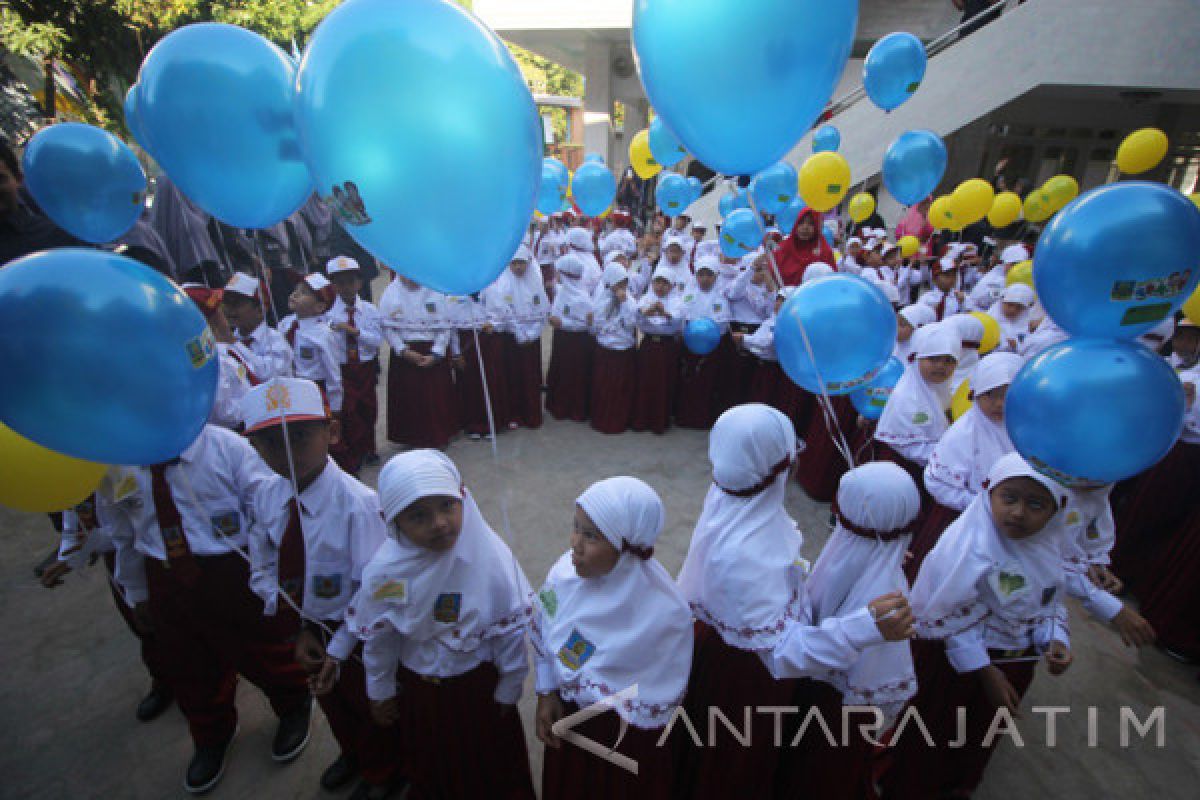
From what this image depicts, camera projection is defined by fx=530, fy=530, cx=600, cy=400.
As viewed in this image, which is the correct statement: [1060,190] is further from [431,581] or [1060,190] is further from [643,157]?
[431,581]

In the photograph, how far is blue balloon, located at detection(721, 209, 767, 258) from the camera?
5.48 meters

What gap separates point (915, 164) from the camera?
16.6 ft

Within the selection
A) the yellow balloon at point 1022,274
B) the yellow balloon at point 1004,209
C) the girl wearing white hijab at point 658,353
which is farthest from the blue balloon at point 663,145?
the yellow balloon at point 1004,209

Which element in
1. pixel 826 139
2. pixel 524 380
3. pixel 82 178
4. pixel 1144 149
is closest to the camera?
pixel 82 178

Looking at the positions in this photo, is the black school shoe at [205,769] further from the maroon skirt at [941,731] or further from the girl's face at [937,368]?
the girl's face at [937,368]

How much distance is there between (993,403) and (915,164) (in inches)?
138

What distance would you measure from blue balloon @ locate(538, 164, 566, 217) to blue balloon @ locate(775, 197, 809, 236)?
3018 mm

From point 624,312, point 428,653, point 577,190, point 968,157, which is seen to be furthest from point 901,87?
point 968,157

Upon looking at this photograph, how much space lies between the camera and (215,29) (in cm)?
190

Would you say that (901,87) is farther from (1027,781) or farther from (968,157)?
(968,157)

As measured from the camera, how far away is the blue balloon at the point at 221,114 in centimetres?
181

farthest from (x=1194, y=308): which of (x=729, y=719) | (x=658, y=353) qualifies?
(x=658, y=353)

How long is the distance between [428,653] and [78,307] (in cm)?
140

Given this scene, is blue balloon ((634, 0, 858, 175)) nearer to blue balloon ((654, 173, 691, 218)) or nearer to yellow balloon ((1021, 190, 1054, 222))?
blue balloon ((654, 173, 691, 218))
